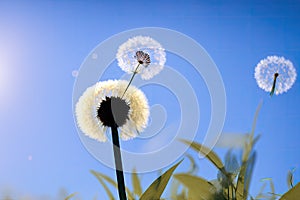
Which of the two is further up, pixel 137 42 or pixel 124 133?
pixel 137 42

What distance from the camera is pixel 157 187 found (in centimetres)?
31

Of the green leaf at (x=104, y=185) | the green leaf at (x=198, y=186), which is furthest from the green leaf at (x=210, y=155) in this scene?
the green leaf at (x=104, y=185)

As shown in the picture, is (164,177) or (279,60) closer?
(164,177)

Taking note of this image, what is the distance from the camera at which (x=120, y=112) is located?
353 millimetres

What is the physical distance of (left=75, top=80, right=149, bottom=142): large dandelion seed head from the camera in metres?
0.35

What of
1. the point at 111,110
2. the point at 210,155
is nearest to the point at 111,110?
the point at 111,110

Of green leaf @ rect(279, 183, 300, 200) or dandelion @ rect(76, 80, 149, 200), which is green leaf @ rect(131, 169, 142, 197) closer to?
dandelion @ rect(76, 80, 149, 200)

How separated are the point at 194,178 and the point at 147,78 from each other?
120 mm

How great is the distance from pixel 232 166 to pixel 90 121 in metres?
0.17

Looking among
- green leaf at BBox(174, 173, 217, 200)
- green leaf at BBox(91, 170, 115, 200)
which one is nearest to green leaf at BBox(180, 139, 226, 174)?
green leaf at BBox(174, 173, 217, 200)

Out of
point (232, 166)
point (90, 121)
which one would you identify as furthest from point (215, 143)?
point (90, 121)

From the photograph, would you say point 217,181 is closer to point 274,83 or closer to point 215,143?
point 215,143

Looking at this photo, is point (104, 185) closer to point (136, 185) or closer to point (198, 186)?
point (136, 185)

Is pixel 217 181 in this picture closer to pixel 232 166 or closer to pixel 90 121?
pixel 232 166
